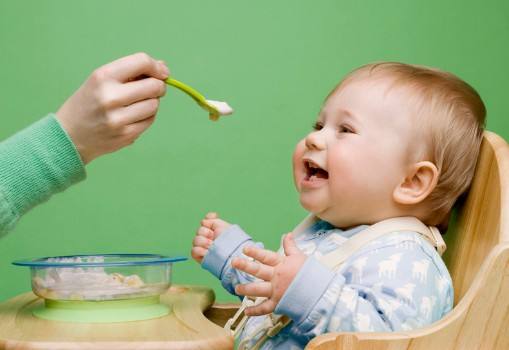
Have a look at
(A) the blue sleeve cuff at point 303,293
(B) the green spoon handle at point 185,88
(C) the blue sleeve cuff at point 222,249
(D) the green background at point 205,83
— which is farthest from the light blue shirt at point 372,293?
(D) the green background at point 205,83

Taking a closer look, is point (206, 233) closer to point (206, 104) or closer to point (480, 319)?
point (206, 104)

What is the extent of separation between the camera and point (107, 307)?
2.62 ft

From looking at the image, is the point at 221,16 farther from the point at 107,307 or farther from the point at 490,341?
the point at 490,341

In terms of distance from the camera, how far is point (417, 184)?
898mm

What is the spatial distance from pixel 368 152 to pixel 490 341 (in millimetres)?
275

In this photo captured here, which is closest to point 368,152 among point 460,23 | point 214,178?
point 214,178

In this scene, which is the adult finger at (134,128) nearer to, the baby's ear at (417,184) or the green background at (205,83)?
the baby's ear at (417,184)

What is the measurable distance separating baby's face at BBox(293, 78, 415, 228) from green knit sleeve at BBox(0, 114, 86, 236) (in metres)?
0.29

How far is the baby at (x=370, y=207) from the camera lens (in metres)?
0.77

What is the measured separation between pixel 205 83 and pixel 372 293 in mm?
825

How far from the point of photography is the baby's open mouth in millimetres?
924

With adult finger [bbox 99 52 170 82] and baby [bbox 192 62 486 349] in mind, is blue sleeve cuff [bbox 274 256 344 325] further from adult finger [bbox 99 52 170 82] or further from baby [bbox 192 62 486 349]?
adult finger [bbox 99 52 170 82]

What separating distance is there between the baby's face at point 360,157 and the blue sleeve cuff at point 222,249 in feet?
0.43

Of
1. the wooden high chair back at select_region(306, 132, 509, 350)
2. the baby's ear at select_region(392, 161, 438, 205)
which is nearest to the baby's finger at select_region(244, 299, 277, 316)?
the wooden high chair back at select_region(306, 132, 509, 350)
